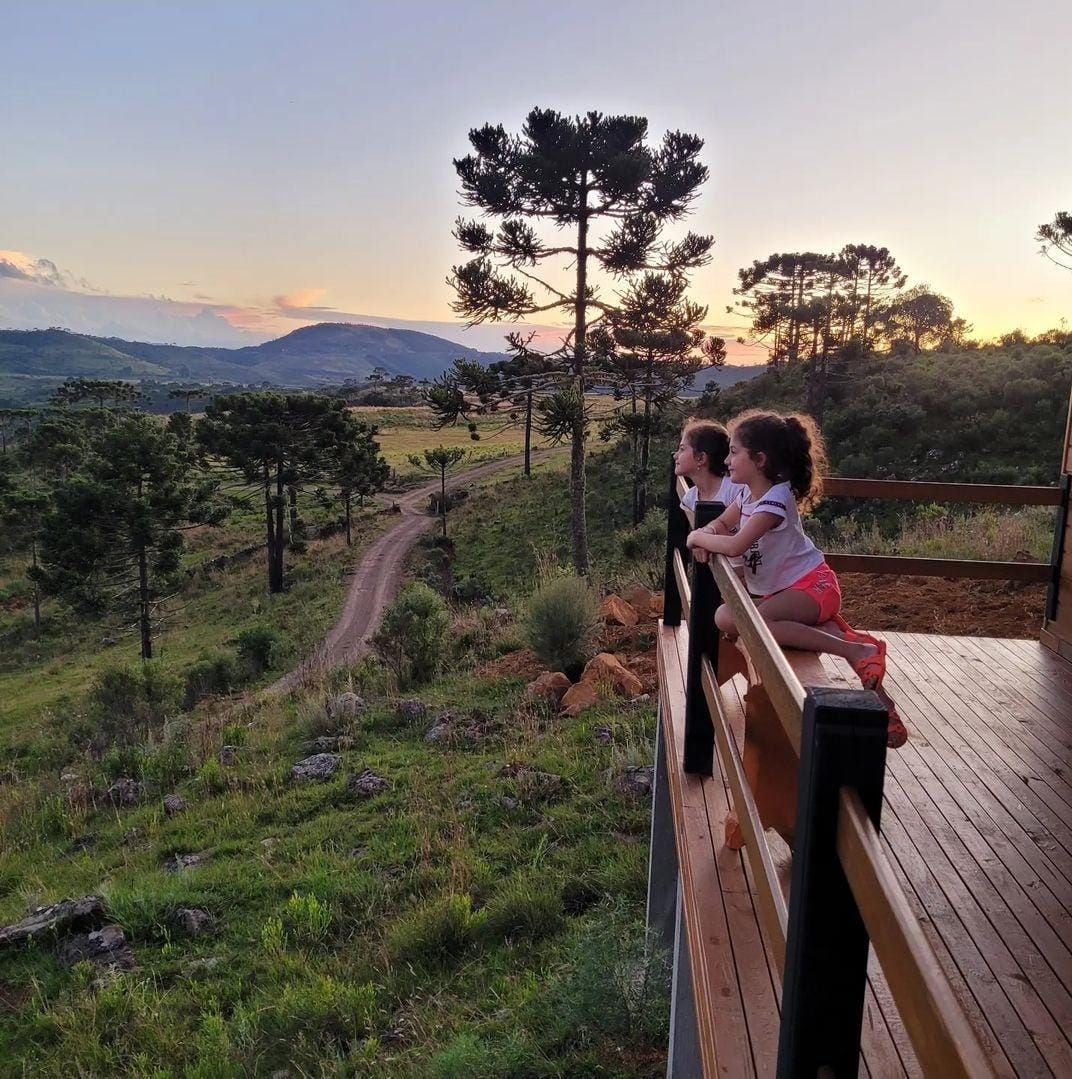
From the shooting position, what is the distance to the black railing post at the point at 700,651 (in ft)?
8.43

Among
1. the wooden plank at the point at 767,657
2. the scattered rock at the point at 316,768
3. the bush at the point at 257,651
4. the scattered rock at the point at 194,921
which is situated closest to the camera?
the wooden plank at the point at 767,657

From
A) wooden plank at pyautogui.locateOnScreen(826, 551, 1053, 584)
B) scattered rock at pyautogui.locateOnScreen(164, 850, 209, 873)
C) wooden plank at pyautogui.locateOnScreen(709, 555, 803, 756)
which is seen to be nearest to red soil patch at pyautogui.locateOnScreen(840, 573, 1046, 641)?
wooden plank at pyautogui.locateOnScreen(826, 551, 1053, 584)

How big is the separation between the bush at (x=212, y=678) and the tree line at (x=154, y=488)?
20.1 feet

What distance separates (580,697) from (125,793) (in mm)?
4548

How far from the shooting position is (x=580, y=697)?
768cm

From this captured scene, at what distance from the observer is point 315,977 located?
439 centimetres

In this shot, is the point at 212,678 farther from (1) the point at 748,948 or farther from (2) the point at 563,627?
(1) the point at 748,948

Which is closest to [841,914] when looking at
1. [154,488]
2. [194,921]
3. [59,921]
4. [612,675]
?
[194,921]

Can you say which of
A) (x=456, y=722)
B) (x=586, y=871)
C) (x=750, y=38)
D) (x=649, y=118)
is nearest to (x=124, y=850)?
(x=456, y=722)

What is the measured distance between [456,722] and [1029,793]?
5689 millimetres

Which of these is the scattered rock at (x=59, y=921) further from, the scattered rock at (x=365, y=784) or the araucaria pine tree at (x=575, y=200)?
the araucaria pine tree at (x=575, y=200)

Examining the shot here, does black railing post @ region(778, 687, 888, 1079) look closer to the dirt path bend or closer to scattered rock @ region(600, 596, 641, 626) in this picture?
scattered rock @ region(600, 596, 641, 626)

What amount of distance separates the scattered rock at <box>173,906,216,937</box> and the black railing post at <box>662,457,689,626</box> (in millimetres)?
3587

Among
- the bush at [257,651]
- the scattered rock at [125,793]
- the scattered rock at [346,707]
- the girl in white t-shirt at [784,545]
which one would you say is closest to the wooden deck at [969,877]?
the girl in white t-shirt at [784,545]
